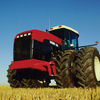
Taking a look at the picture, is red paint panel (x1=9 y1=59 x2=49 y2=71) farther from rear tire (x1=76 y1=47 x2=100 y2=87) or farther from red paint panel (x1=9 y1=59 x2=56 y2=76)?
rear tire (x1=76 y1=47 x2=100 y2=87)

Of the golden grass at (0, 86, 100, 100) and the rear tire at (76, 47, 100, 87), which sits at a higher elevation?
the rear tire at (76, 47, 100, 87)

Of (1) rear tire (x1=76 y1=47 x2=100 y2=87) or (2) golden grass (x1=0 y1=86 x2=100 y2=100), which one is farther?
(1) rear tire (x1=76 y1=47 x2=100 y2=87)

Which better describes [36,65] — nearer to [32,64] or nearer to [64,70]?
[32,64]

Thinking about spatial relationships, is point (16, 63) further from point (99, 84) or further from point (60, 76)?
point (99, 84)

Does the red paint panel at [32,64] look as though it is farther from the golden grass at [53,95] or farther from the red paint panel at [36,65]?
the golden grass at [53,95]

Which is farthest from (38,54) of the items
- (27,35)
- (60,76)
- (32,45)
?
(60,76)

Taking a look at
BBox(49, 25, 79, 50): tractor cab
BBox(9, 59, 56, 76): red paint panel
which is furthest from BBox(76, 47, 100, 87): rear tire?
BBox(49, 25, 79, 50): tractor cab

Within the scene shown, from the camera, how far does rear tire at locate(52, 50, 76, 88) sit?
5793 millimetres

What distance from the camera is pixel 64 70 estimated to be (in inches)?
229

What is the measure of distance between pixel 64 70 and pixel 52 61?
0.85 meters

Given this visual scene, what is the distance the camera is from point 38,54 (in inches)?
262

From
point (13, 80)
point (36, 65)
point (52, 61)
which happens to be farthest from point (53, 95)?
point (13, 80)

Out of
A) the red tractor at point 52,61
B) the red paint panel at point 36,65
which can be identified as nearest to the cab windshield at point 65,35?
the red tractor at point 52,61

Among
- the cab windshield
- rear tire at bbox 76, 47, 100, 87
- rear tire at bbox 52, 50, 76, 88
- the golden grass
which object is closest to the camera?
the golden grass
